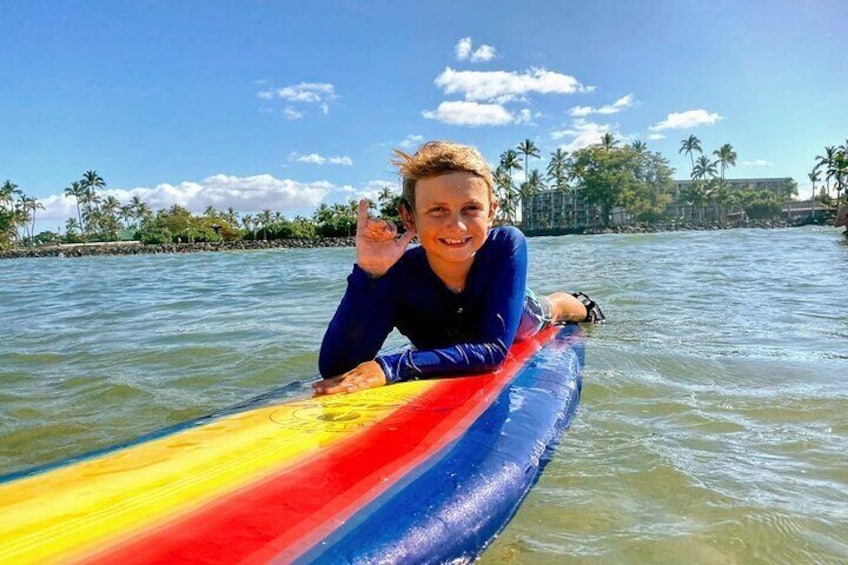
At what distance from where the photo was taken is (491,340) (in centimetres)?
254

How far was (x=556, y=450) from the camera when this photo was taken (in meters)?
2.12

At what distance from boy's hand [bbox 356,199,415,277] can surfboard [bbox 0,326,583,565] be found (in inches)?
21.8

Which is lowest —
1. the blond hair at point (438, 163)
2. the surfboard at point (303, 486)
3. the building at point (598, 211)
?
the surfboard at point (303, 486)

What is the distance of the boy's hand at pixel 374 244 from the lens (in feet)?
8.08

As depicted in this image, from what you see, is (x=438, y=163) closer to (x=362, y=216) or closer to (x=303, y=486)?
(x=362, y=216)

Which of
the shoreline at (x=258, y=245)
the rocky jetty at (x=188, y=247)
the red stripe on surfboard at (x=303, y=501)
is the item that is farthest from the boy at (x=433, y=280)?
the rocky jetty at (x=188, y=247)

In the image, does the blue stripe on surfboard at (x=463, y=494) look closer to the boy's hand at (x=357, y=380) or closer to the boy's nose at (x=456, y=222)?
the boy's hand at (x=357, y=380)

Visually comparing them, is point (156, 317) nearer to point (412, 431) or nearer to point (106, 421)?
point (106, 421)

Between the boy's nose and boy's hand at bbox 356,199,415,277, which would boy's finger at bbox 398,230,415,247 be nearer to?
boy's hand at bbox 356,199,415,277

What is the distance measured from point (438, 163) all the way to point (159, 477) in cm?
159

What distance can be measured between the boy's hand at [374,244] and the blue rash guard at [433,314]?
56 mm

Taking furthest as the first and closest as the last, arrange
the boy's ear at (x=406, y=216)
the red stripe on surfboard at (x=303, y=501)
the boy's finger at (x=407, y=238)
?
the boy's ear at (x=406, y=216)
the boy's finger at (x=407, y=238)
the red stripe on surfboard at (x=303, y=501)

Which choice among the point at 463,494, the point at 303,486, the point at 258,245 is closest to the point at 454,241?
the point at 463,494

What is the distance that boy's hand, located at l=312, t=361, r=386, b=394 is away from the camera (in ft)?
7.68
